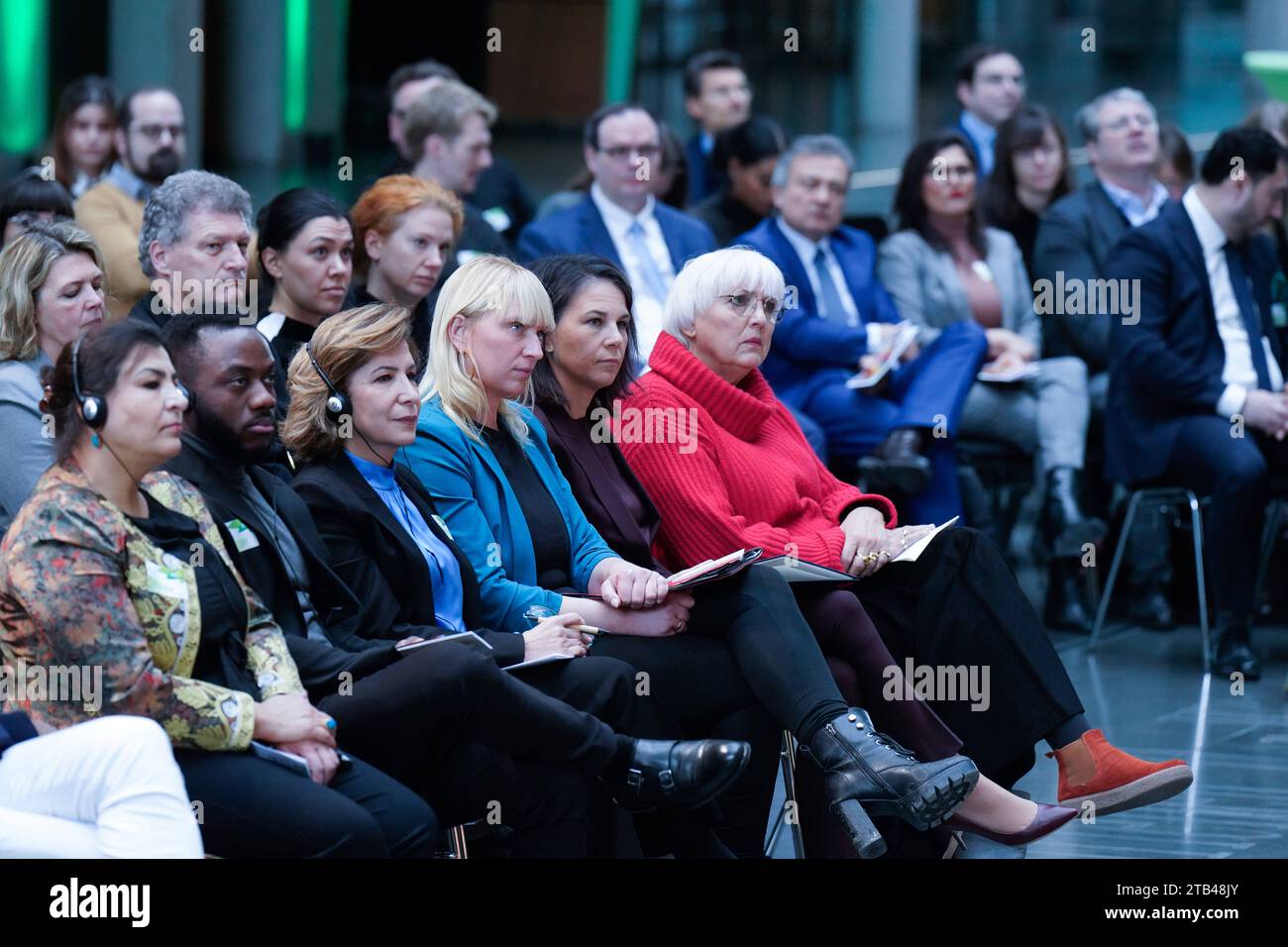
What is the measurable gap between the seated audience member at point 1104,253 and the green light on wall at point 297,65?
1208 cm

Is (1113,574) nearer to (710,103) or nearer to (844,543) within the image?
(844,543)

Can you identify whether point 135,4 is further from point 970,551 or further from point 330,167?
point 970,551

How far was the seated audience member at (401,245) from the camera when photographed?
5398mm

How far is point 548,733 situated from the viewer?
371cm

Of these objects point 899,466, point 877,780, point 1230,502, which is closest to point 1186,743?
point 1230,502

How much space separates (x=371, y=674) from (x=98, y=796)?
687mm

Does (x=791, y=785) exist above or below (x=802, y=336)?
below

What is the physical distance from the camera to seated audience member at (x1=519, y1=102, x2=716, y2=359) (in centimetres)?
710

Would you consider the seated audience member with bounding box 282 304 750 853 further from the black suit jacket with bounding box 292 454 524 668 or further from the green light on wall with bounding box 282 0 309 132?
the green light on wall with bounding box 282 0 309 132

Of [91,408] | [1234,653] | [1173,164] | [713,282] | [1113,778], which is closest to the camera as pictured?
[91,408]

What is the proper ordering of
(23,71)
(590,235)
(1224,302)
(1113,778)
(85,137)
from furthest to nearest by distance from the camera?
1. (23,71)
2. (85,137)
3. (590,235)
4. (1224,302)
5. (1113,778)

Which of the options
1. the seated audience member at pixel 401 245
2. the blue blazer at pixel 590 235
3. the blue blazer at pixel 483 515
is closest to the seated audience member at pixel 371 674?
the blue blazer at pixel 483 515

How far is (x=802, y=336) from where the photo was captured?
7031 millimetres

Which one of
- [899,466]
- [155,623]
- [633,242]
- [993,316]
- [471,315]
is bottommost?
[899,466]
